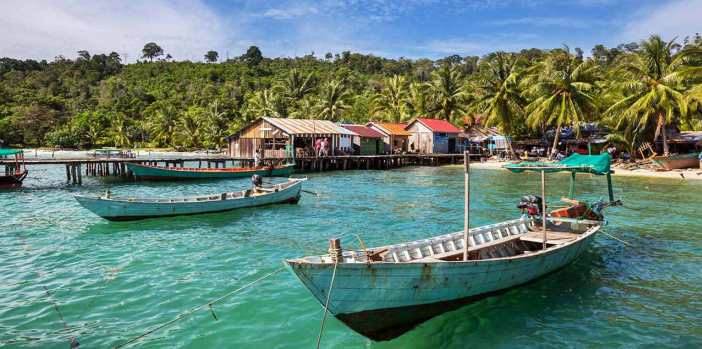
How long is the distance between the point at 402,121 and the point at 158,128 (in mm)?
42243

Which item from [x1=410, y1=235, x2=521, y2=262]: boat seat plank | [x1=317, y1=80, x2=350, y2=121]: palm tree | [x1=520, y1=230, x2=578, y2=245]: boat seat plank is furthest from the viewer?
[x1=317, y1=80, x2=350, y2=121]: palm tree

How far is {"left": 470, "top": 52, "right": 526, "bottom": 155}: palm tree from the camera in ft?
162

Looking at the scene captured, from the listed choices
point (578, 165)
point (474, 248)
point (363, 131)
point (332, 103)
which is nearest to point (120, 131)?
point (332, 103)

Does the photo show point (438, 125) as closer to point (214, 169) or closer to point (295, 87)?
point (295, 87)

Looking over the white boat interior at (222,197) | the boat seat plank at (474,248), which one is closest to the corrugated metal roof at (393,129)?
the white boat interior at (222,197)

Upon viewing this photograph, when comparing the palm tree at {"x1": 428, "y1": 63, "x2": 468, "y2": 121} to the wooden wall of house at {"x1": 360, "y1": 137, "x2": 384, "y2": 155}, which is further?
the palm tree at {"x1": 428, "y1": 63, "x2": 468, "y2": 121}

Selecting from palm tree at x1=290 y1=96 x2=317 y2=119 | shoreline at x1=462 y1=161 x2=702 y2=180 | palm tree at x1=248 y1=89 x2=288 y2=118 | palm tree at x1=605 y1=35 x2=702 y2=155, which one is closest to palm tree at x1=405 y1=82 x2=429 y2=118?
palm tree at x1=290 y1=96 x2=317 y2=119

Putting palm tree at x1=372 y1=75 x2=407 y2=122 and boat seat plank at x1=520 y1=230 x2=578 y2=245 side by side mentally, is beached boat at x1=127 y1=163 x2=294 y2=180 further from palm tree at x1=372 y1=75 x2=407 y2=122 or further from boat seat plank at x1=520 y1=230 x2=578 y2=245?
palm tree at x1=372 y1=75 x2=407 y2=122

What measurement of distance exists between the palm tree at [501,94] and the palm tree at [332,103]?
1945cm

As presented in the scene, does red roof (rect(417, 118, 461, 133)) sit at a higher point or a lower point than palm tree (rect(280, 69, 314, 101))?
lower

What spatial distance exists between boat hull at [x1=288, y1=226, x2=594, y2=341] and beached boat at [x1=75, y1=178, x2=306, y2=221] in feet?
44.1

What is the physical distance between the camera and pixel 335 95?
63.4 metres

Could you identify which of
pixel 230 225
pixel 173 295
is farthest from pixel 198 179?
pixel 173 295

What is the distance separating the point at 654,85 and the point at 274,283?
40094 millimetres
